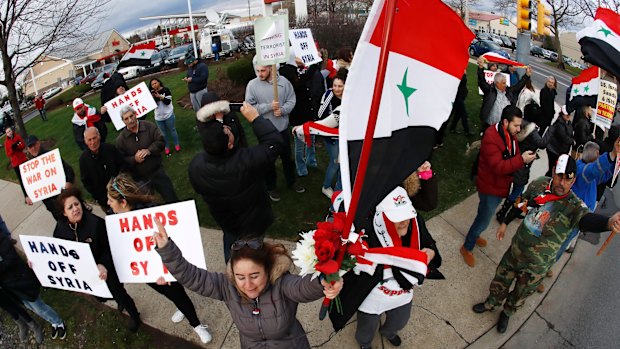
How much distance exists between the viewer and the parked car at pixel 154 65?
23719mm

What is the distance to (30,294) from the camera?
12.7 ft

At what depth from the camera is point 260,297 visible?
242cm

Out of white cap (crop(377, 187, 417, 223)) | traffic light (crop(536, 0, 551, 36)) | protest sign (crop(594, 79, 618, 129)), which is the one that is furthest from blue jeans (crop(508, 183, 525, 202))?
traffic light (crop(536, 0, 551, 36))

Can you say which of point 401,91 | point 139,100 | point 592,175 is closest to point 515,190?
point 592,175

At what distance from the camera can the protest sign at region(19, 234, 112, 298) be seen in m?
3.23

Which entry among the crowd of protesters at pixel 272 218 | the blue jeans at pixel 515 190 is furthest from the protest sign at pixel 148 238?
the blue jeans at pixel 515 190

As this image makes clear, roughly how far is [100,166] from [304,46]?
14.3 feet

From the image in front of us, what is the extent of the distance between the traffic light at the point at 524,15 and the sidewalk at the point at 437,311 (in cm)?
390

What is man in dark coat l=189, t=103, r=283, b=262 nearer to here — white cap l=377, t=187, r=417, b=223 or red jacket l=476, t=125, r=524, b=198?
white cap l=377, t=187, r=417, b=223

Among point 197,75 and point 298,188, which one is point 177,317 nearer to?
point 298,188

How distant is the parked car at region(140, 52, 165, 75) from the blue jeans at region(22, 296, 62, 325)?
22003 millimetres

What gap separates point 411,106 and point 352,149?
1.34 ft

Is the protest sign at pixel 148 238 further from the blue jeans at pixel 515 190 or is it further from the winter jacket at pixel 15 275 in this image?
the blue jeans at pixel 515 190

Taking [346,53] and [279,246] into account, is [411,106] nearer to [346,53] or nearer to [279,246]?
[279,246]
